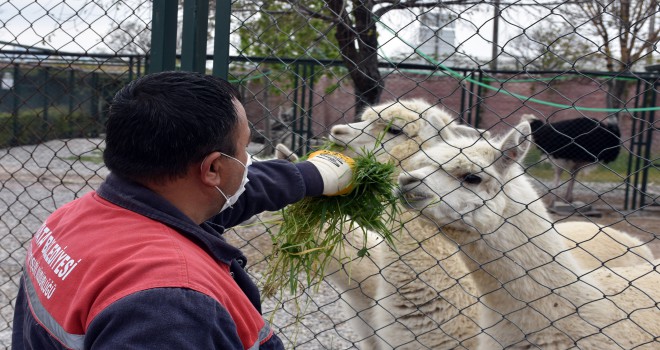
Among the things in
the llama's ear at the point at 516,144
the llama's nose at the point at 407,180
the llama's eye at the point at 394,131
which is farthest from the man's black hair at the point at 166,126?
the llama's eye at the point at 394,131

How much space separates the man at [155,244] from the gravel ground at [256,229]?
0.99 m

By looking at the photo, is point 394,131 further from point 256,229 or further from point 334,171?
point 256,229

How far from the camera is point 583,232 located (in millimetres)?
4672

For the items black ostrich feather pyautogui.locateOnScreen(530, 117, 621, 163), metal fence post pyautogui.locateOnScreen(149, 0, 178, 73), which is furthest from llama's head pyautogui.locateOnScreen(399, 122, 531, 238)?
black ostrich feather pyautogui.locateOnScreen(530, 117, 621, 163)

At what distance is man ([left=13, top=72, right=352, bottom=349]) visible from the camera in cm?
126

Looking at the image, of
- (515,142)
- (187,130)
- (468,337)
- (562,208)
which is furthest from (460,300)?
(562,208)

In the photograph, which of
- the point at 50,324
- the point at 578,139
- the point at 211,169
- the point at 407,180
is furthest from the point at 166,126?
the point at 578,139

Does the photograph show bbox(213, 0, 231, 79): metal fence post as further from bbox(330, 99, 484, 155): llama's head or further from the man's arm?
the man's arm

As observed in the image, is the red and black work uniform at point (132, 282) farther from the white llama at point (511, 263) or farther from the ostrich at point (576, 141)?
the ostrich at point (576, 141)

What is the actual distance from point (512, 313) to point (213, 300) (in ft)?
6.44

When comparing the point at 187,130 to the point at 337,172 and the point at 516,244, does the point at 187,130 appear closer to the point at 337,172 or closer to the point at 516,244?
the point at 337,172

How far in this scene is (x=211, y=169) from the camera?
154cm

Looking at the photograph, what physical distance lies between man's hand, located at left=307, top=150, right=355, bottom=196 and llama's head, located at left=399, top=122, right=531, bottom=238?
483mm

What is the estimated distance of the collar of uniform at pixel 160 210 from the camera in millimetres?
1458
